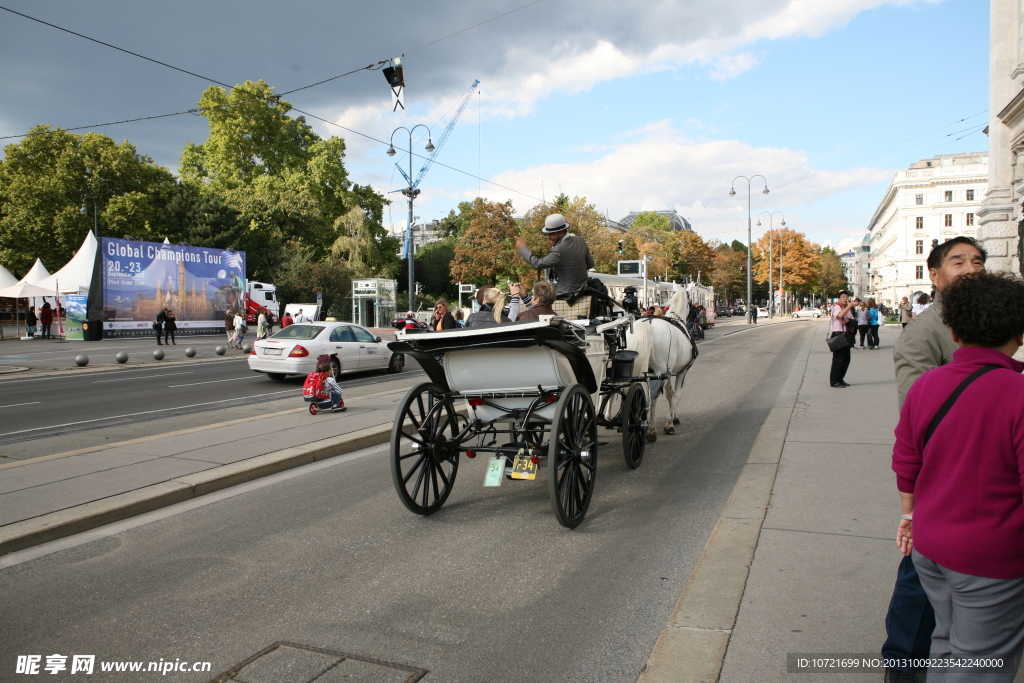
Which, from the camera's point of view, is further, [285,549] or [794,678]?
[285,549]

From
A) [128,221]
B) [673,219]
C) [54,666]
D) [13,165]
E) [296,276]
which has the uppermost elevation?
[673,219]

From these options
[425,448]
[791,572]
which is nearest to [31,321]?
[425,448]

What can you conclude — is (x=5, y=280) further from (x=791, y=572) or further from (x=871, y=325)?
(x=791, y=572)

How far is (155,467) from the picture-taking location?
22.2 ft

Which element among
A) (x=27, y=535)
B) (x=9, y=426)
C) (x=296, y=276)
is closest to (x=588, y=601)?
(x=27, y=535)

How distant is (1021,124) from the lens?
17609 millimetres

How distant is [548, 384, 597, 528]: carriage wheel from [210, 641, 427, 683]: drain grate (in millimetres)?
1842

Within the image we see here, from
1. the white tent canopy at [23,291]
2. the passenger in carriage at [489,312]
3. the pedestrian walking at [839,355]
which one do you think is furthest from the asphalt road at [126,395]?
the white tent canopy at [23,291]

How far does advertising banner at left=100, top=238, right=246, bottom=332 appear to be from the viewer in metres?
32.8

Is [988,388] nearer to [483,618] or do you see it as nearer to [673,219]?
[483,618]

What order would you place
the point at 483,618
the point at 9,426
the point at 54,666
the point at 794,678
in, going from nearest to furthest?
the point at 794,678
the point at 54,666
the point at 483,618
the point at 9,426

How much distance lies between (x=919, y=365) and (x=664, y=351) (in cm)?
541

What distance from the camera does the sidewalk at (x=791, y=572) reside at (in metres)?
3.18

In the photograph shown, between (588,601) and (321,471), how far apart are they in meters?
4.05
